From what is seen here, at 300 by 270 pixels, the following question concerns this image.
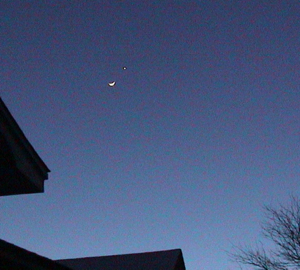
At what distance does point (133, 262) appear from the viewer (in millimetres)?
20188

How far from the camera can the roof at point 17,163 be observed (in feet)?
22.9

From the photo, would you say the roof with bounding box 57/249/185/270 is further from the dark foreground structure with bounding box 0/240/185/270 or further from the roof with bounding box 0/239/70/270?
the roof with bounding box 0/239/70/270

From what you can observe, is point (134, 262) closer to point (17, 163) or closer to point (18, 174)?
point (18, 174)

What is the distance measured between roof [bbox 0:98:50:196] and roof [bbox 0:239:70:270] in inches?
85.5

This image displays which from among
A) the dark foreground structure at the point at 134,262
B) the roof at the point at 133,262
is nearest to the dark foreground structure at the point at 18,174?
the dark foreground structure at the point at 134,262

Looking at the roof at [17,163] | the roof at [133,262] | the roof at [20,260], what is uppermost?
the roof at [133,262]

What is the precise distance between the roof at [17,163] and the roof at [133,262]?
1268cm

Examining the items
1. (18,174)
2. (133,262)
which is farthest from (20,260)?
(133,262)

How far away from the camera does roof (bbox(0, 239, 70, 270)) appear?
5121mm

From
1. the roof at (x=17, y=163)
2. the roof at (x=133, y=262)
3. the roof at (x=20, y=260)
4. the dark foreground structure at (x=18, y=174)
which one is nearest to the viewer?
the roof at (x=20, y=260)

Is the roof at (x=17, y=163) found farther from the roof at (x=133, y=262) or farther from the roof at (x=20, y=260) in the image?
the roof at (x=133, y=262)

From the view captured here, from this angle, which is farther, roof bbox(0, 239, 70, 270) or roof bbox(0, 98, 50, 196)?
roof bbox(0, 98, 50, 196)

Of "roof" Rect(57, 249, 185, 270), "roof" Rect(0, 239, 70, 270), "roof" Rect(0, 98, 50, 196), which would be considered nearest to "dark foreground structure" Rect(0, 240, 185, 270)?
"roof" Rect(57, 249, 185, 270)

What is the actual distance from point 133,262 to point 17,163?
1429 centimetres
